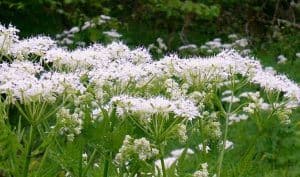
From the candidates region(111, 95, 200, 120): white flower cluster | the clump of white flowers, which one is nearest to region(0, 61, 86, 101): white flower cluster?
the clump of white flowers

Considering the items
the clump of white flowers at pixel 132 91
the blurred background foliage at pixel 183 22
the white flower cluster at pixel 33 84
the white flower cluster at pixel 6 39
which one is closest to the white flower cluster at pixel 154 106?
the clump of white flowers at pixel 132 91

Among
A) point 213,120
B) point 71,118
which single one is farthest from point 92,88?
point 213,120

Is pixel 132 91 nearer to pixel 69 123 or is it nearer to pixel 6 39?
pixel 69 123

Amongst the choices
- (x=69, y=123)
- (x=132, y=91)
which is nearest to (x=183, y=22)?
(x=132, y=91)

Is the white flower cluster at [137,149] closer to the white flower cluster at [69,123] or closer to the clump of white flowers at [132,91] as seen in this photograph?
the clump of white flowers at [132,91]

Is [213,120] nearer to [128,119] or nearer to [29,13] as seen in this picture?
[128,119]

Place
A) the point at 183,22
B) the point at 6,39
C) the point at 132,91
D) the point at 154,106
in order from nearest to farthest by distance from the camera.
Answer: the point at 154,106 < the point at 132,91 < the point at 6,39 < the point at 183,22
